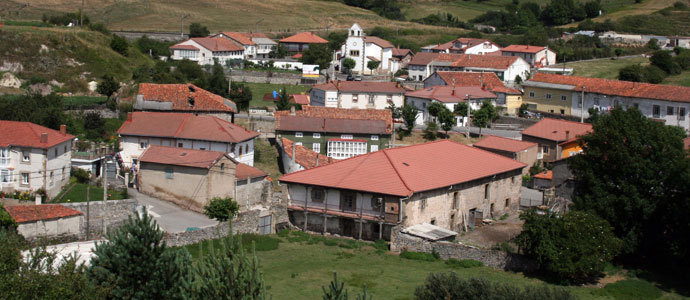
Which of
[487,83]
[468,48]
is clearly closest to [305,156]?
[487,83]

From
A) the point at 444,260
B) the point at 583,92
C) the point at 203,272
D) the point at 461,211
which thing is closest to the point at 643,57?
the point at 583,92

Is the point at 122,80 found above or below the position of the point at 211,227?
above

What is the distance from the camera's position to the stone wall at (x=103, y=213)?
3312 cm

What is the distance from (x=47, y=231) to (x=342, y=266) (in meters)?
11.2

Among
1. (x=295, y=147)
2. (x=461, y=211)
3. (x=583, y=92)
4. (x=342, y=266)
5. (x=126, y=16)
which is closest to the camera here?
(x=342, y=266)

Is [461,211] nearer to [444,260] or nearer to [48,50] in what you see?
[444,260]

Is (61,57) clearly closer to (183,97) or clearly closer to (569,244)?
(183,97)

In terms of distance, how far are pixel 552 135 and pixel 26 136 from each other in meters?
29.8

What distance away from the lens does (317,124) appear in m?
51.4

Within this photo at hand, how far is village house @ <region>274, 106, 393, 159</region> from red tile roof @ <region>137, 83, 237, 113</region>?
14.7 feet

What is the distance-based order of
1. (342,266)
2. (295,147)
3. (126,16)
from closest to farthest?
(342,266), (295,147), (126,16)

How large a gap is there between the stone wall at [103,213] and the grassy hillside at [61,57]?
3006 cm

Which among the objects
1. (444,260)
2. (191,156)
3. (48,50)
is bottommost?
(444,260)

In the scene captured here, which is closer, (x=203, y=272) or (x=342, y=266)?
(x=203, y=272)
